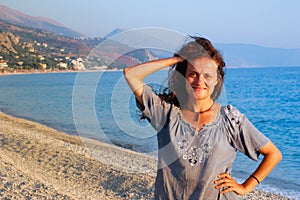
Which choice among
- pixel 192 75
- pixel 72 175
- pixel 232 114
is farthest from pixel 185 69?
pixel 72 175

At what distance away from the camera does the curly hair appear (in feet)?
6.96

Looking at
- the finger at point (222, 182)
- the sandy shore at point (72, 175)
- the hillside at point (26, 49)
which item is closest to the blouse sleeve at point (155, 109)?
the finger at point (222, 182)

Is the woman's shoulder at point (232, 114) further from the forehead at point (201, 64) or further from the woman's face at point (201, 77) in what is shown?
the forehead at point (201, 64)

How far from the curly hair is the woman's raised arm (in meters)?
0.06

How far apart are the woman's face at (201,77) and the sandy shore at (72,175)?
10.7 ft

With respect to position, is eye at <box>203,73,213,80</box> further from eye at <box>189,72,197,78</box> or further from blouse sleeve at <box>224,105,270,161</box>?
blouse sleeve at <box>224,105,270,161</box>

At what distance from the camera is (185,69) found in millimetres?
2176

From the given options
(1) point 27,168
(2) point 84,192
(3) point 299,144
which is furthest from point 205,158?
(3) point 299,144

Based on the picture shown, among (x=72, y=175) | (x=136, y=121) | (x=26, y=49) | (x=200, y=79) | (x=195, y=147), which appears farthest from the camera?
(x=26, y=49)

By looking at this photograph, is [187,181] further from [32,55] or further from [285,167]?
[32,55]

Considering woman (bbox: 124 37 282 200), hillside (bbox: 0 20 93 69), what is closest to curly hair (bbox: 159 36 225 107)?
woman (bbox: 124 37 282 200)

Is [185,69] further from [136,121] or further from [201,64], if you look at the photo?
[136,121]

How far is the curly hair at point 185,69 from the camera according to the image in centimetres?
212

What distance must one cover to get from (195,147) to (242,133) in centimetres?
26
